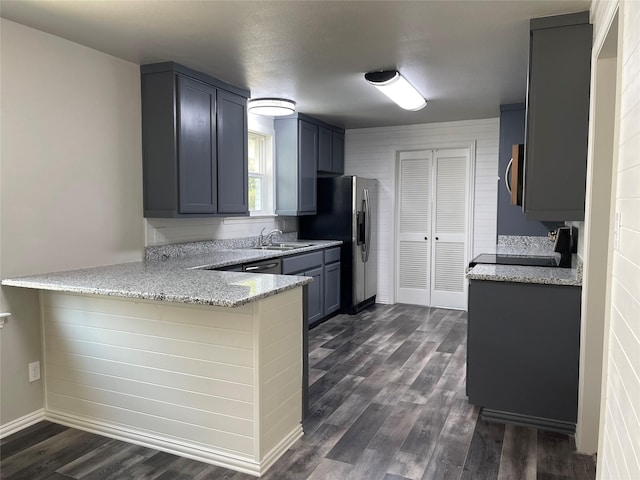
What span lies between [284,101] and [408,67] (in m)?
1.42

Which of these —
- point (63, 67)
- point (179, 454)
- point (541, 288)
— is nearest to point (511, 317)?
point (541, 288)

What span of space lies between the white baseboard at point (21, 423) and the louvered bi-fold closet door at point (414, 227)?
4.48 metres

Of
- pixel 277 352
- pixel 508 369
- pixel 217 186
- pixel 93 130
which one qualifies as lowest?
pixel 508 369

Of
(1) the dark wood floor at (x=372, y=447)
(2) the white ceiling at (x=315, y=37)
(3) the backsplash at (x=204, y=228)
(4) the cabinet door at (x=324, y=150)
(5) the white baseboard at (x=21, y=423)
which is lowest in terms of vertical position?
(1) the dark wood floor at (x=372, y=447)

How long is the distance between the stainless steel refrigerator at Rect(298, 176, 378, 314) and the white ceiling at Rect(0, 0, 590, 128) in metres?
1.59

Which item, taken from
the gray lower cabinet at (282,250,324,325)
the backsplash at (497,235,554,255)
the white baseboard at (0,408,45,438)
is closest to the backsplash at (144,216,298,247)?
the gray lower cabinet at (282,250,324,325)

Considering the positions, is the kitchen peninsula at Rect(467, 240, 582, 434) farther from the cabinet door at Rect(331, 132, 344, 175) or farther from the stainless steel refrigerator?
the cabinet door at Rect(331, 132, 344, 175)

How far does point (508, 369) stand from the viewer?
2.84 meters

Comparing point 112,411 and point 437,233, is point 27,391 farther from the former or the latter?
point 437,233

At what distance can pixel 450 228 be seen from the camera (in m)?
5.98

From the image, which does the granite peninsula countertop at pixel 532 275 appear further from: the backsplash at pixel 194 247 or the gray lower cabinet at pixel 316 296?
the backsplash at pixel 194 247

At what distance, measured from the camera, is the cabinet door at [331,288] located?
5.30 m

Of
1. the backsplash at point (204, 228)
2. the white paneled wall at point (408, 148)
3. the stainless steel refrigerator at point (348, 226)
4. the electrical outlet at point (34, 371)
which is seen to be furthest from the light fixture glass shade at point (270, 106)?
the electrical outlet at point (34, 371)

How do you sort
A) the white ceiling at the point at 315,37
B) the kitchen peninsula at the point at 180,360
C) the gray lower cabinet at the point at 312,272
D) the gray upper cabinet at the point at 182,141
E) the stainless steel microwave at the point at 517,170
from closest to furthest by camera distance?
the kitchen peninsula at the point at 180,360
the white ceiling at the point at 315,37
the stainless steel microwave at the point at 517,170
the gray upper cabinet at the point at 182,141
the gray lower cabinet at the point at 312,272
